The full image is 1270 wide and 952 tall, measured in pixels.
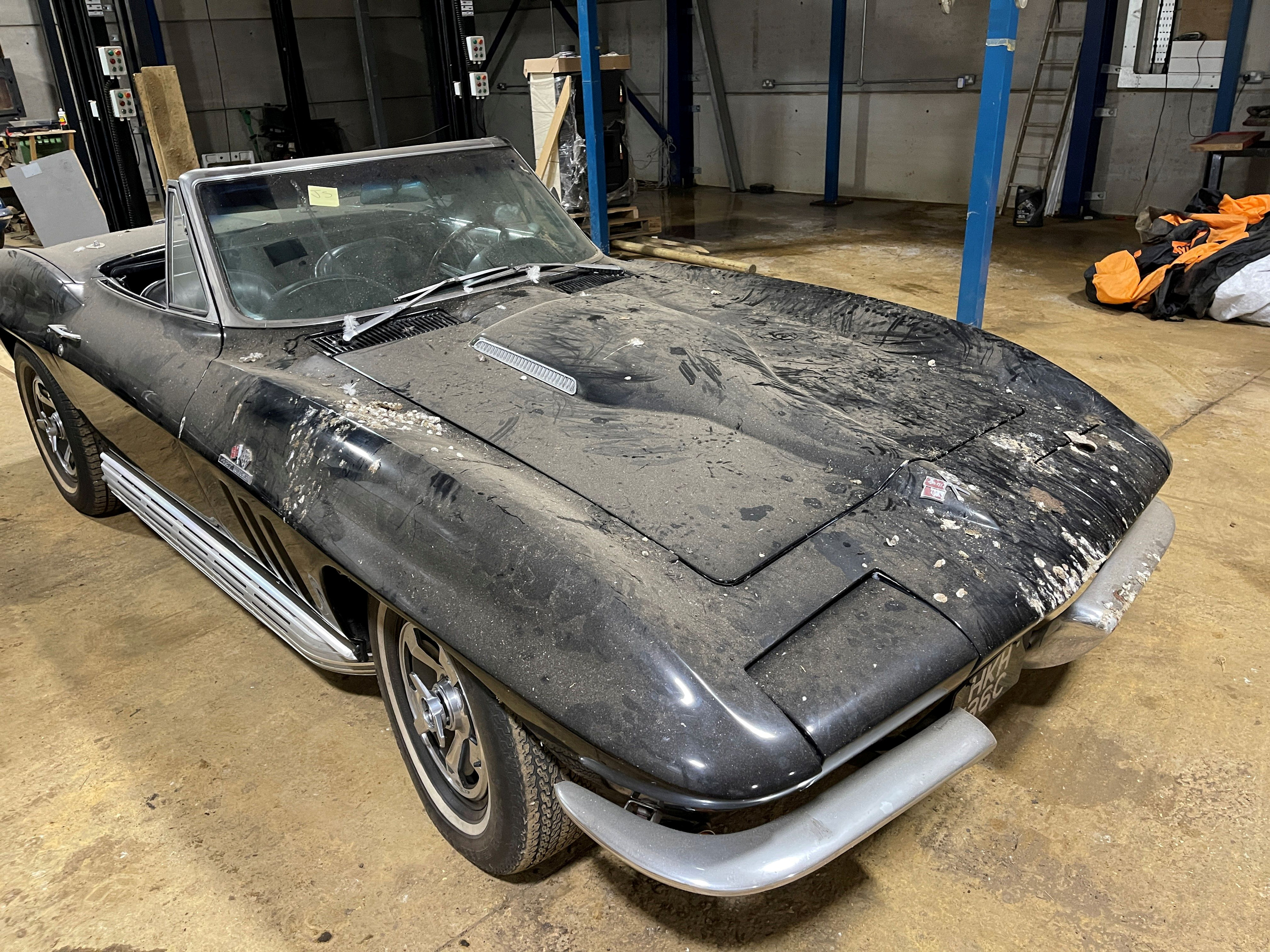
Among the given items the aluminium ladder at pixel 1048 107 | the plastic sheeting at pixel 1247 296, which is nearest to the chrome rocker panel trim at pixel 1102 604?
the plastic sheeting at pixel 1247 296

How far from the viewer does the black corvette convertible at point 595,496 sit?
1.46 m

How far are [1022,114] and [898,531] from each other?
982 cm

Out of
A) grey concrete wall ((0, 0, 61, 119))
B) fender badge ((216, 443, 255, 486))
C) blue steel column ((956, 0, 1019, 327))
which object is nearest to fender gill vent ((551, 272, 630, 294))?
fender badge ((216, 443, 255, 486))

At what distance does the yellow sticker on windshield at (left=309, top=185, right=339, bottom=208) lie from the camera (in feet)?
9.13

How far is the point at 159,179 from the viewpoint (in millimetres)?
9711

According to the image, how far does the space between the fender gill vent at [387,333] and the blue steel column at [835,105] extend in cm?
938

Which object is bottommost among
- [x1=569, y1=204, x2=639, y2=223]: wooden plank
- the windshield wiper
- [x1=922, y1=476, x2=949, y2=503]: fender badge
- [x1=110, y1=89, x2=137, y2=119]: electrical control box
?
[x1=569, y1=204, x2=639, y2=223]: wooden plank

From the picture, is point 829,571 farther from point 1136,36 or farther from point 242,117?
point 242,117

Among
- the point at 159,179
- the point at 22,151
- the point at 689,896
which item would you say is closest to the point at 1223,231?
the point at 689,896

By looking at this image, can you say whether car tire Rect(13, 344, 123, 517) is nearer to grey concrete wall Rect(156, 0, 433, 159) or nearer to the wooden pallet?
the wooden pallet

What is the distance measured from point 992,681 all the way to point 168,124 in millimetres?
7678

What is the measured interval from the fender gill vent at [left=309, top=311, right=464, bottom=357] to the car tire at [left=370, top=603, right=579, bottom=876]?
32.5 inches

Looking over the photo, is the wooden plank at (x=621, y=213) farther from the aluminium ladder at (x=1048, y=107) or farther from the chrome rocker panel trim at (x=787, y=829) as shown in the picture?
the chrome rocker panel trim at (x=787, y=829)

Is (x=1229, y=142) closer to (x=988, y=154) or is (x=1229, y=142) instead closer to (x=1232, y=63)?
(x=1232, y=63)
